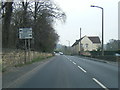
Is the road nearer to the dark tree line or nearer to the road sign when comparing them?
the road sign

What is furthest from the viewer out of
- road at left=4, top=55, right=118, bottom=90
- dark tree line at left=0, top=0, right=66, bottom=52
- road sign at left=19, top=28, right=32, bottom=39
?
dark tree line at left=0, top=0, right=66, bottom=52

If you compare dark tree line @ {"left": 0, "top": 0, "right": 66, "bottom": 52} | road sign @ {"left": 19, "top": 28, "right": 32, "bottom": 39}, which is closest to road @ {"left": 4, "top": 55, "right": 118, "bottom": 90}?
road sign @ {"left": 19, "top": 28, "right": 32, "bottom": 39}

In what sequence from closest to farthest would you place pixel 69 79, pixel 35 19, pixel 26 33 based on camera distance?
1. pixel 69 79
2. pixel 26 33
3. pixel 35 19

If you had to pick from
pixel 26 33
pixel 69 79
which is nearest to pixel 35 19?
pixel 26 33

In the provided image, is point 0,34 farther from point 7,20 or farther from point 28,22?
point 28,22

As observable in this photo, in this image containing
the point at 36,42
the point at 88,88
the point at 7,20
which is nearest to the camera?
the point at 88,88

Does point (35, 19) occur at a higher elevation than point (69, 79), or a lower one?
higher

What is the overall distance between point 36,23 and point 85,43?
10589 centimetres

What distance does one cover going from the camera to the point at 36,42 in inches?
1998

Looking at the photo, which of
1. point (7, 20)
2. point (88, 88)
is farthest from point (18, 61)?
Answer: point (88, 88)

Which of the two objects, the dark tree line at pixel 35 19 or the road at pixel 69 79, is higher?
the dark tree line at pixel 35 19

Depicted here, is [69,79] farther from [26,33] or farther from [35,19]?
[35,19]

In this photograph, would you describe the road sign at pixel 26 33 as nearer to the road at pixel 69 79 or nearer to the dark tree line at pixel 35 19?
the dark tree line at pixel 35 19

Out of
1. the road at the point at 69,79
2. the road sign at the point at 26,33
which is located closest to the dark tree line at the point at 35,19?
the road sign at the point at 26,33
